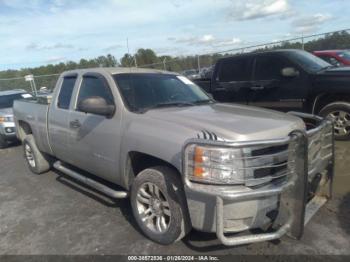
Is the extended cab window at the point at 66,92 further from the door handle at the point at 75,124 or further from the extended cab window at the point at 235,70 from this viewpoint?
the extended cab window at the point at 235,70

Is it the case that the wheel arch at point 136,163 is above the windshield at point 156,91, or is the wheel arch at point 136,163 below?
below

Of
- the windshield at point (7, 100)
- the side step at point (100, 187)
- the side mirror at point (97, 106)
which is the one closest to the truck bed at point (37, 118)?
the side step at point (100, 187)

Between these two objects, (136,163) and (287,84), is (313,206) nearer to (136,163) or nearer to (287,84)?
(136,163)

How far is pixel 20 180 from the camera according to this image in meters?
6.28

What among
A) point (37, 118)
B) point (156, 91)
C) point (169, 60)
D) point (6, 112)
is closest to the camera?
point (156, 91)

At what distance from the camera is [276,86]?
729 cm

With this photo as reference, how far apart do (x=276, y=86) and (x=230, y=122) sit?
14.8ft

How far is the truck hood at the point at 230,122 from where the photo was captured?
117 inches

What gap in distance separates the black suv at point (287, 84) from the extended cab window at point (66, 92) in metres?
4.08

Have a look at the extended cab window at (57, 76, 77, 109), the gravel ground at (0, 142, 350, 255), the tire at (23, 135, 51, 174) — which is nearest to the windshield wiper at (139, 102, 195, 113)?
the gravel ground at (0, 142, 350, 255)

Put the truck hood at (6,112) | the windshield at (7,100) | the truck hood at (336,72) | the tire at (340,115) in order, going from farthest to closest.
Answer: the windshield at (7,100)
the truck hood at (6,112)
the tire at (340,115)
the truck hood at (336,72)

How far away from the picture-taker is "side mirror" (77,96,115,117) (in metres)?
3.83

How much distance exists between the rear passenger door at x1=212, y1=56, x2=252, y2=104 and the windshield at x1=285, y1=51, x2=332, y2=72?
0.97 m

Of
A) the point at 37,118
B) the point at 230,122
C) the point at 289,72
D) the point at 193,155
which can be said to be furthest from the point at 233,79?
the point at 193,155
